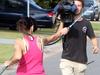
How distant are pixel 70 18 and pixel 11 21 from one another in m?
16.4

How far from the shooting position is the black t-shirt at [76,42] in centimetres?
713

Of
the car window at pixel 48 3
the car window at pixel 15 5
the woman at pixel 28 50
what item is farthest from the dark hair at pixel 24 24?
the car window at pixel 48 3

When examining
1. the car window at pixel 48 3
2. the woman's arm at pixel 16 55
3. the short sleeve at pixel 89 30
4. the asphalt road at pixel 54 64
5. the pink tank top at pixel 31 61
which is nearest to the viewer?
the woman's arm at pixel 16 55

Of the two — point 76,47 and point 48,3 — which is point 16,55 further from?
point 48,3

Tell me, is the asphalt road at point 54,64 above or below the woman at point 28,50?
below

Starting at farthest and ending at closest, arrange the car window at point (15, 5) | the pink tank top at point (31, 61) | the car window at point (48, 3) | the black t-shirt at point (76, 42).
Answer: the car window at point (48, 3) < the car window at point (15, 5) < the black t-shirt at point (76, 42) < the pink tank top at point (31, 61)

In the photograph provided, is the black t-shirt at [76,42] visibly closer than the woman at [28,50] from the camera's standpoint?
No

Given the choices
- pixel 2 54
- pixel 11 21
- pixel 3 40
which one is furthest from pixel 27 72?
pixel 11 21

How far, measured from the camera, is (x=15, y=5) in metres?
24.2

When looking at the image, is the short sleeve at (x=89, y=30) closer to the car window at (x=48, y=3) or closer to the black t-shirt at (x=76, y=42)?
the black t-shirt at (x=76, y=42)

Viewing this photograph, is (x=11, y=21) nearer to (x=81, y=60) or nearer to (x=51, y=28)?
(x=51, y=28)

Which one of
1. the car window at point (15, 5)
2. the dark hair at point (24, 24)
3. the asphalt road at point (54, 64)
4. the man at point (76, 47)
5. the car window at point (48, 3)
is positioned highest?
the dark hair at point (24, 24)

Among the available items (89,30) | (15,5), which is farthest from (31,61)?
(15,5)

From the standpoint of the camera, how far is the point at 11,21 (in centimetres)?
2353
